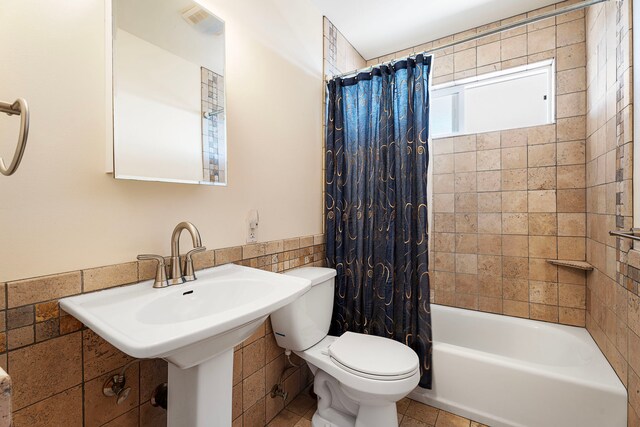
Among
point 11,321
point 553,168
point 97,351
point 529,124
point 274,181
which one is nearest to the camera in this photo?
point 11,321

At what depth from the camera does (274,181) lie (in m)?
1.65

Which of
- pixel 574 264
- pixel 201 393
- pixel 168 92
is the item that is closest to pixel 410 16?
pixel 168 92

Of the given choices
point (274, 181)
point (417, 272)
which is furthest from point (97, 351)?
point (417, 272)

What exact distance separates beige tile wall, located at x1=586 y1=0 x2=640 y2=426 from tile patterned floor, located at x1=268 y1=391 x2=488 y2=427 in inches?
29.9

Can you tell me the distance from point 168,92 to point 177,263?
655 millimetres

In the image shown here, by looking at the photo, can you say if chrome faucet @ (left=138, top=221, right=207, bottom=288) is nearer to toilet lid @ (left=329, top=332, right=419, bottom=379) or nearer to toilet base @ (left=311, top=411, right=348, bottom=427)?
toilet lid @ (left=329, top=332, right=419, bottom=379)

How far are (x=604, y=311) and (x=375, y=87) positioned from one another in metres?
1.79

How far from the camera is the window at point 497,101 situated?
2.10 m

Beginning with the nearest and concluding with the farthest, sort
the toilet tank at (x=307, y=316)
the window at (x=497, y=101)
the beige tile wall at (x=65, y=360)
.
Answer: the beige tile wall at (x=65, y=360)
the toilet tank at (x=307, y=316)
the window at (x=497, y=101)

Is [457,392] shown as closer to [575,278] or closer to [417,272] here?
[417,272]

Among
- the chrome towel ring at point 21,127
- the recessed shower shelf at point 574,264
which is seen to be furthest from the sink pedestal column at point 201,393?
the recessed shower shelf at point 574,264

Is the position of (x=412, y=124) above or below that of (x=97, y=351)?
above

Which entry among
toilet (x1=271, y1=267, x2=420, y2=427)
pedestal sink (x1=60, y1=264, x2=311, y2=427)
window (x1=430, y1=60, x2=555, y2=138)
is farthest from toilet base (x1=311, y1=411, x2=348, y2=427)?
window (x1=430, y1=60, x2=555, y2=138)

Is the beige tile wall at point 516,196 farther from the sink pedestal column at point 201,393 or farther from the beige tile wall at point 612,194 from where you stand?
the sink pedestal column at point 201,393
